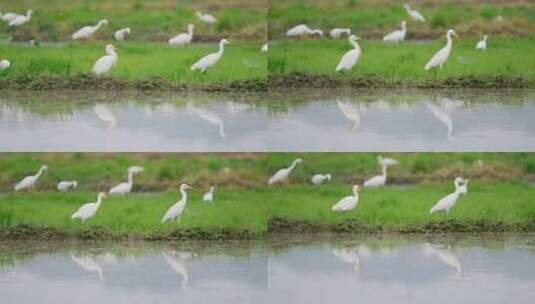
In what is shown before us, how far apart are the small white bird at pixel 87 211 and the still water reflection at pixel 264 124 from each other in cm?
26

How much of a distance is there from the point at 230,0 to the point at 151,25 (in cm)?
40

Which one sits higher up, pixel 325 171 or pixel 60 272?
pixel 325 171

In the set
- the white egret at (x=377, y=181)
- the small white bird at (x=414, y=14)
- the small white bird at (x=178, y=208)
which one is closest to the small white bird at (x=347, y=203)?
the white egret at (x=377, y=181)

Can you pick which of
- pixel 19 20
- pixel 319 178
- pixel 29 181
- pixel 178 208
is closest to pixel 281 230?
pixel 319 178

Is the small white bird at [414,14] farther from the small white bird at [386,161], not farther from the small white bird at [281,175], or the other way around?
the small white bird at [281,175]

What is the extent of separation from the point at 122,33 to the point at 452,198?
69.5 inches

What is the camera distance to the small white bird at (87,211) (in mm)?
6156

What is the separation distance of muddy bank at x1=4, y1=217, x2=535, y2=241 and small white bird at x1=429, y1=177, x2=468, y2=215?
6cm

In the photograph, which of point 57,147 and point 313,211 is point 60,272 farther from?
point 313,211

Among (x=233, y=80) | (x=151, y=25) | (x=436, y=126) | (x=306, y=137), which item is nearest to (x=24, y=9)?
(x=151, y=25)

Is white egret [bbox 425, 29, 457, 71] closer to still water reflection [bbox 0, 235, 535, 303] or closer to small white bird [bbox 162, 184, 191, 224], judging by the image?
still water reflection [bbox 0, 235, 535, 303]

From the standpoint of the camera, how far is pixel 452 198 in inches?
244

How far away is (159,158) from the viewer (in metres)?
6.16

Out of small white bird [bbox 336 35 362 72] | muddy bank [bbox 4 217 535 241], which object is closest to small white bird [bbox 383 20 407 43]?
small white bird [bbox 336 35 362 72]
